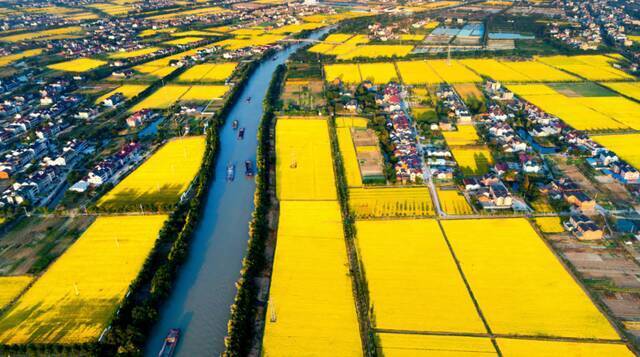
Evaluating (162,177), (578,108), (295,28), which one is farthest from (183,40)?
(578,108)

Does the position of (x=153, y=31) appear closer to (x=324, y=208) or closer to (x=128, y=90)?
(x=128, y=90)

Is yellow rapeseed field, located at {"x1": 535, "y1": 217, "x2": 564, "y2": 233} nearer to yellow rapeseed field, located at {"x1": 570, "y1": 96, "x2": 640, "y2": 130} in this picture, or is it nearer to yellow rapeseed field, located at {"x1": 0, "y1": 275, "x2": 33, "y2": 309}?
yellow rapeseed field, located at {"x1": 570, "y1": 96, "x2": 640, "y2": 130}

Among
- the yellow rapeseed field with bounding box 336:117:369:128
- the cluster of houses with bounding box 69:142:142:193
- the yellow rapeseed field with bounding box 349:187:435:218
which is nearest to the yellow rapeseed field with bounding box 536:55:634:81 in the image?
the yellow rapeseed field with bounding box 336:117:369:128

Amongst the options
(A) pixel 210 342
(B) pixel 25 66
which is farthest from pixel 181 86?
(A) pixel 210 342

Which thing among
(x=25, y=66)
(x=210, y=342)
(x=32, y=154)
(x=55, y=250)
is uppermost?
(x=25, y=66)

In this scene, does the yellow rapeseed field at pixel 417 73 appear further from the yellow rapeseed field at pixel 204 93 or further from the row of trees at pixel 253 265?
the row of trees at pixel 253 265

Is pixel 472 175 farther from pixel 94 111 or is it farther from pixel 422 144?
pixel 94 111

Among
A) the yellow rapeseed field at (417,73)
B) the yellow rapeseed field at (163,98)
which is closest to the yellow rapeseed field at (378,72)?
the yellow rapeseed field at (417,73)
